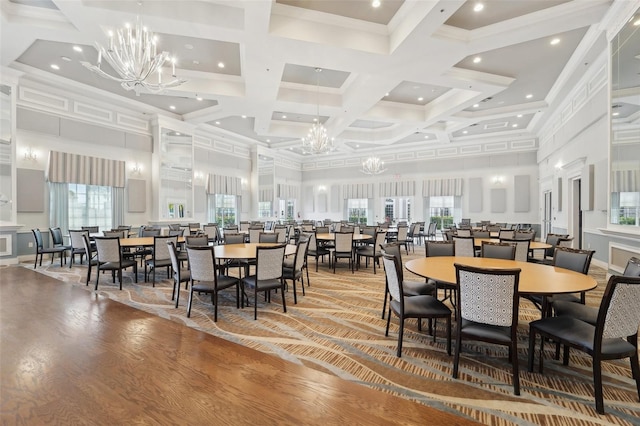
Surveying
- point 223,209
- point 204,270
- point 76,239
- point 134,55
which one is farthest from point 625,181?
point 223,209

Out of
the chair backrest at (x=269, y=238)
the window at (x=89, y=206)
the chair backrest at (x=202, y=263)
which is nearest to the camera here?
the chair backrest at (x=202, y=263)

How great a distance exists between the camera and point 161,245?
5.13m

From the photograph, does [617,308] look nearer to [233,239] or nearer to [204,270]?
[204,270]

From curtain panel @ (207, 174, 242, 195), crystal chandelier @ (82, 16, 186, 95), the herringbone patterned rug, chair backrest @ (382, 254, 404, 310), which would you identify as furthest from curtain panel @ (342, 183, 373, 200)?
chair backrest @ (382, 254, 404, 310)

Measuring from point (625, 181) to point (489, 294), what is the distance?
418cm

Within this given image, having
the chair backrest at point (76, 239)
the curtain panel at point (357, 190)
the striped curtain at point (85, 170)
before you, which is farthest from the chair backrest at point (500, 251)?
the curtain panel at point (357, 190)

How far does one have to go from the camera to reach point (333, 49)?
17.2 feet

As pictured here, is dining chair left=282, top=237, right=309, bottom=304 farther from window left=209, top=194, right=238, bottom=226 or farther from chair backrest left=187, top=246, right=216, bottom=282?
window left=209, top=194, right=238, bottom=226

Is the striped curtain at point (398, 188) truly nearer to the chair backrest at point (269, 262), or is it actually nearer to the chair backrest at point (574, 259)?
the chair backrest at point (574, 259)

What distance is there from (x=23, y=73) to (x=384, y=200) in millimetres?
13345

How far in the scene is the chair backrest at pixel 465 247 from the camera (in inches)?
192

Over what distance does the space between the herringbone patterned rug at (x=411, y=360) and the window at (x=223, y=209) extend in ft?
24.6

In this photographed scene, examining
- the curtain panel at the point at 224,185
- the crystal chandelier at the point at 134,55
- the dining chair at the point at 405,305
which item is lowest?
the dining chair at the point at 405,305

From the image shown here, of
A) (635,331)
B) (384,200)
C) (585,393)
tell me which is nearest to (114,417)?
(585,393)
